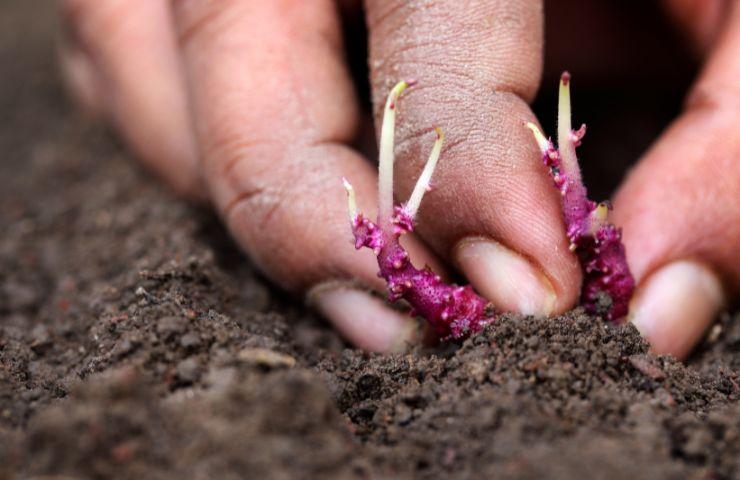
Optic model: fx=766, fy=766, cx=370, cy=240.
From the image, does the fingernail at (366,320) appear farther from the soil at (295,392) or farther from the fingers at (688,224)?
the fingers at (688,224)

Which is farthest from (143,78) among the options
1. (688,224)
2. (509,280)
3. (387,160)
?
(688,224)

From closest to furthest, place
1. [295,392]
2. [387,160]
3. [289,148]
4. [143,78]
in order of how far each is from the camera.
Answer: [295,392]
[387,160]
[289,148]
[143,78]

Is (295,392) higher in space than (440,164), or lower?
lower

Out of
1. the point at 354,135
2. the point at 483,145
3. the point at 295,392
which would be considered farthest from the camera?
the point at 354,135

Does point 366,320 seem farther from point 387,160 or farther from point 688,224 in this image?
point 688,224

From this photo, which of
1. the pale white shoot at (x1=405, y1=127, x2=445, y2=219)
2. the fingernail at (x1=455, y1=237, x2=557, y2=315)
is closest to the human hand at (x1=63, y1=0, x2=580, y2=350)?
the fingernail at (x1=455, y1=237, x2=557, y2=315)

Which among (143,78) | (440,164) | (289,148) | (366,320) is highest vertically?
(440,164)
